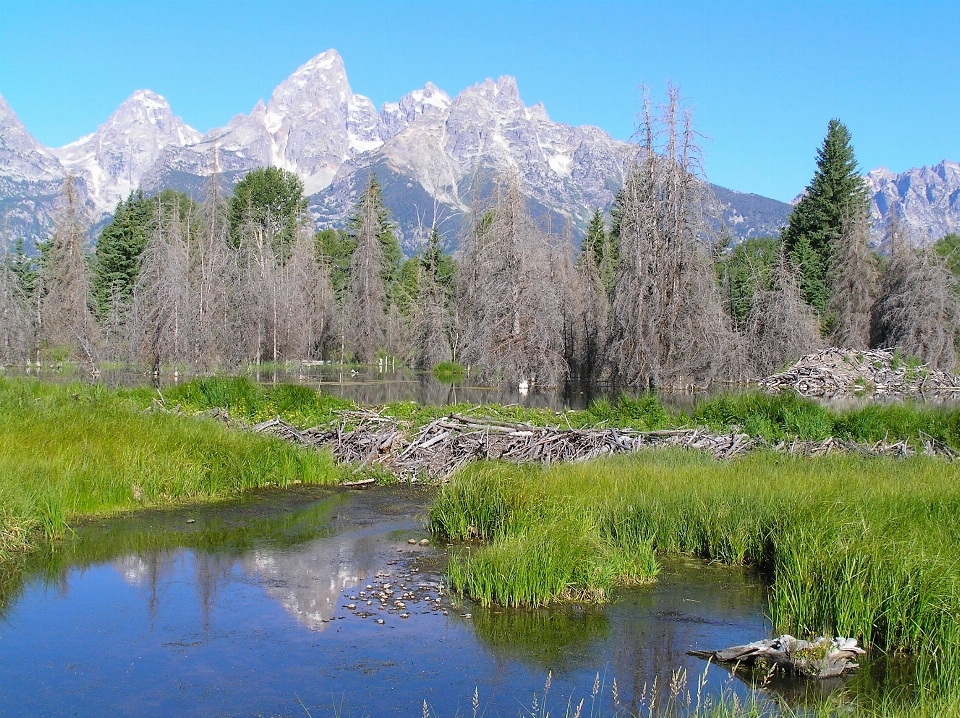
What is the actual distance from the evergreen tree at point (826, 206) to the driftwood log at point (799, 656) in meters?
52.3

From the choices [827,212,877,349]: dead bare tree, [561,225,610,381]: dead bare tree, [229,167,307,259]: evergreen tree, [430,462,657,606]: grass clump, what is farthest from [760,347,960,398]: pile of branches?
[229,167,307,259]: evergreen tree

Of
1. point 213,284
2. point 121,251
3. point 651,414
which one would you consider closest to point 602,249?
point 213,284

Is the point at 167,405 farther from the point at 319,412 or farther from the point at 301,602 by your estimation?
the point at 301,602

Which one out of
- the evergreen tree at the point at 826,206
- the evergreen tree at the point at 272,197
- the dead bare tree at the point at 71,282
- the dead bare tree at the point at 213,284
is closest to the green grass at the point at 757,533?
the dead bare tree at the point at 213,284

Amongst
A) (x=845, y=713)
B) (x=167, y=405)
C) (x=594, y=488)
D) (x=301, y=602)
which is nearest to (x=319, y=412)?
(x=167, y=405)

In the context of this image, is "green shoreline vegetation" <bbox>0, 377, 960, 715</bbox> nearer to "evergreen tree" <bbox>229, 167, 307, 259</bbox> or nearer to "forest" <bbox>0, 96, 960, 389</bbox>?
"forest" <bbox>0, 96, 960, 389</bbox>

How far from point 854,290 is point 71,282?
134 ft

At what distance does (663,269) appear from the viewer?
30.0 m

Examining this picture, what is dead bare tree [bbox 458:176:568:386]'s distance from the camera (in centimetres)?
3606

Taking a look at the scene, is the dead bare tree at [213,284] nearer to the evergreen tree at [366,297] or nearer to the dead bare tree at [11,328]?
the evergreen tree at [366,297]

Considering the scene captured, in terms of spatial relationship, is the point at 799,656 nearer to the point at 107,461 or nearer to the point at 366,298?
the point at 107,461

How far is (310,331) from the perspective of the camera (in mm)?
50125

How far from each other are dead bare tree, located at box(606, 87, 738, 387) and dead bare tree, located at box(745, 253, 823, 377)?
37.1ft

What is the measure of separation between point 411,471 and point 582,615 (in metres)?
6.90
